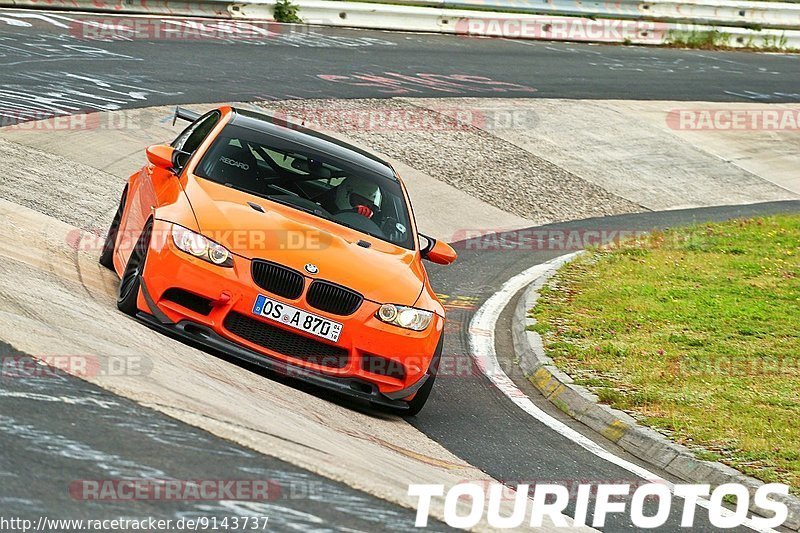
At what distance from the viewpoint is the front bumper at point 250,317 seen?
24.9 feet

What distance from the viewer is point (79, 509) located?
4.64 metres

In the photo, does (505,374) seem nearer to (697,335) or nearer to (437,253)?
(437,253)

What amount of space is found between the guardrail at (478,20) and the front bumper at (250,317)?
1499 centimetres

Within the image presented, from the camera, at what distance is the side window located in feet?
30.8

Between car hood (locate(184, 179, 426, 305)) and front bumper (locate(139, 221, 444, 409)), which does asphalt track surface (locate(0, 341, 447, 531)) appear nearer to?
front bumper (locate(139, 221, 444, 409))

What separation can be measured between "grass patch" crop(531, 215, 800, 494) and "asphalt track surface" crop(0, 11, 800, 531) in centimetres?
77

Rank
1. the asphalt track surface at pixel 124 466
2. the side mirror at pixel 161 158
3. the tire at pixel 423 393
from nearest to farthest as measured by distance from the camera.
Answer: the asphalt track surface at pixel 124 466
the tire at pixel 423 393
the side mirror at pixel 161 158

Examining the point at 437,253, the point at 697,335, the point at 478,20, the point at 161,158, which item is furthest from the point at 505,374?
the point at 478,20

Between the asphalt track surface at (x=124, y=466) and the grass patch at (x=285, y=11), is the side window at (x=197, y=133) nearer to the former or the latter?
the asphalt track surface at (x=124, y=466)

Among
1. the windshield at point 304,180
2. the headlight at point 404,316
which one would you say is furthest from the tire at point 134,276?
the headlight at point 404,316

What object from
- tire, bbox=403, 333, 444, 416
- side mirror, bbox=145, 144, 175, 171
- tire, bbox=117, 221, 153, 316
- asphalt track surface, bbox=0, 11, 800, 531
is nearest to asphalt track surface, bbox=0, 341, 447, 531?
asphalt track surface, bbox=0, 11, 800, 531

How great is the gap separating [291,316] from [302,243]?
61cm

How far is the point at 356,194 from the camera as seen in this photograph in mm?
9148

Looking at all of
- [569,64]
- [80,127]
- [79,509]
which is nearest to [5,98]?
[80,127]
